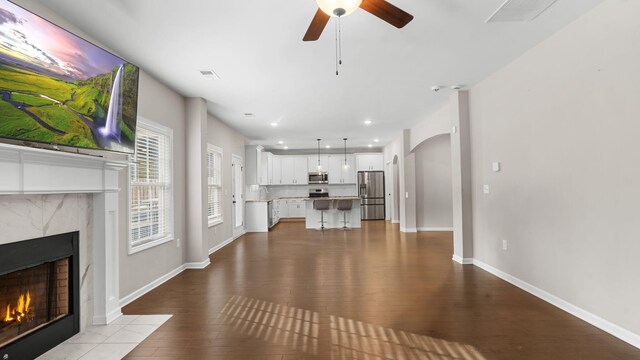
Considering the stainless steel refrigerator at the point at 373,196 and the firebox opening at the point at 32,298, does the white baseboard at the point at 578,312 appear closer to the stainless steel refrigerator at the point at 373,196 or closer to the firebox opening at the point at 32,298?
the firebox opening at the point at 32,298

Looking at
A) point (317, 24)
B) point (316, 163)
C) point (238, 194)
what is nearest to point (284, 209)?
point (316, 163)

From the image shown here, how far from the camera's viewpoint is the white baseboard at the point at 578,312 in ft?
7.82

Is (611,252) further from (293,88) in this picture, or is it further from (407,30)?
(293,88)

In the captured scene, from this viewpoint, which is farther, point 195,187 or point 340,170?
point 340,170

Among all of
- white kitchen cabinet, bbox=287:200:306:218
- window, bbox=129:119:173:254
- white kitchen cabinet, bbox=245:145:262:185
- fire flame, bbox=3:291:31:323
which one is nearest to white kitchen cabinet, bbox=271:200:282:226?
white kitchen cabinet, bbox=287:200:306:218

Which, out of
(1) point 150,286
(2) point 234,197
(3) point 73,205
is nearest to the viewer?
(3) point 73,205

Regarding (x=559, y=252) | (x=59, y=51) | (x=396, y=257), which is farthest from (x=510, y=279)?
(x=59, y=51)

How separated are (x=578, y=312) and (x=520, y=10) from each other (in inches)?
110

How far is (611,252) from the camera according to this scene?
2514mm

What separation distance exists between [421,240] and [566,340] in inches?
171

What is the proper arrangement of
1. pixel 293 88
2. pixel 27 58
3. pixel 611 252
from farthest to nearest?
pixel 293 88 < pixel 611 252 < pixel 27 58

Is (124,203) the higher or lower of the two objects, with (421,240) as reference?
higher

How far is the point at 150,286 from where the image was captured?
3.82 meters

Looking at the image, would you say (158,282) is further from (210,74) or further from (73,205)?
(210,74)
